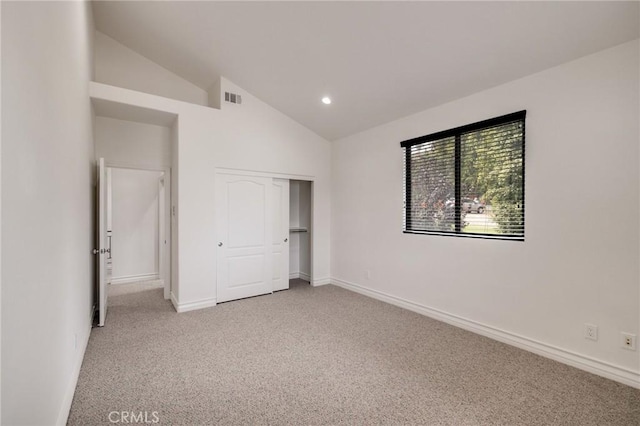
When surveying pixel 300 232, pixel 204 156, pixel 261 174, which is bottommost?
pixel 300 232

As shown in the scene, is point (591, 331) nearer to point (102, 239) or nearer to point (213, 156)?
point (213, 156)

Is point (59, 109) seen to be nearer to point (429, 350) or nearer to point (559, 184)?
point (429, 350)

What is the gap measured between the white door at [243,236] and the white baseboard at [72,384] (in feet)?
5.90

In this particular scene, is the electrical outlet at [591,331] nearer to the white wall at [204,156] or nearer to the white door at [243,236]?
the white door at [243,236]

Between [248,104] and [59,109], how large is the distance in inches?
117

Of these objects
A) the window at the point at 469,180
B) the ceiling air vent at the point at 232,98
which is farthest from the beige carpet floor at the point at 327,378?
the ceiling air vent at the point at 232,98

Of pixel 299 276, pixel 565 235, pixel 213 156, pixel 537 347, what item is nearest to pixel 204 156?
pixel 213 156

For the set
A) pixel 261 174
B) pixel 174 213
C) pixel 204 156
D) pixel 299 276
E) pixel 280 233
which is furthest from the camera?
pixel 299 276

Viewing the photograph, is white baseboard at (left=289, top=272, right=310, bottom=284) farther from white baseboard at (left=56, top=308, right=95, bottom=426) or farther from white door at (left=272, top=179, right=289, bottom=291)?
white baseboard at (left=56, top=308, right=95, bottom=426)

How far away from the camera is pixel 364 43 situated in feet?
10.4

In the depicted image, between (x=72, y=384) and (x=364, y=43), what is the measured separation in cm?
388

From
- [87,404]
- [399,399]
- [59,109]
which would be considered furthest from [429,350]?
[59,109]

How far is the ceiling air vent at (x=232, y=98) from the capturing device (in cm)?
452

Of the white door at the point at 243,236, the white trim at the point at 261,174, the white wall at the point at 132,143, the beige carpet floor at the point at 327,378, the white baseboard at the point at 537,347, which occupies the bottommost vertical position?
the beige carpet floor at the point at 327,378
